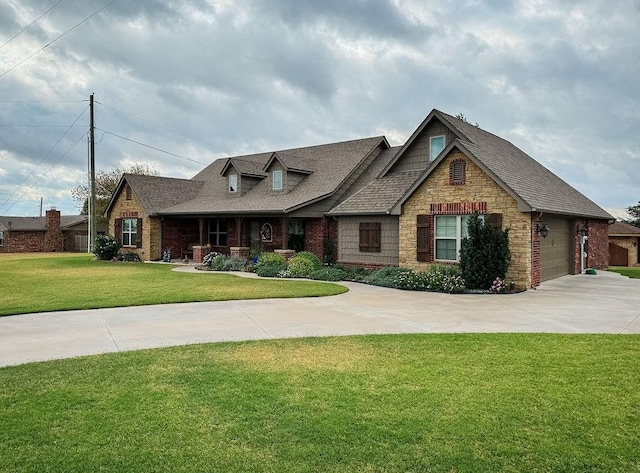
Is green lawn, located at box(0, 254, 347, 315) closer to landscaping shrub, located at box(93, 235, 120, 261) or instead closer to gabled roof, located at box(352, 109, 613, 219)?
gabled roof, located at box(352, 109, 613, 219)

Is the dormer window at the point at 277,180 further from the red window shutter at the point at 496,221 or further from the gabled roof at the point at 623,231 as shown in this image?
the gabled roof at the point at 623,231

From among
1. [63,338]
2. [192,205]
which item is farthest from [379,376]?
[192,205]

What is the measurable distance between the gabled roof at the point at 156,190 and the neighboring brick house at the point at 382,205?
7 centimetres

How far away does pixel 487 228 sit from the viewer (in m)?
15.0

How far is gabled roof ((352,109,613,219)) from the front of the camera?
15.8m

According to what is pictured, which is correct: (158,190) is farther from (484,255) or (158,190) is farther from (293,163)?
(484,255)

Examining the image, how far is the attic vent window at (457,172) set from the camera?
1656cm

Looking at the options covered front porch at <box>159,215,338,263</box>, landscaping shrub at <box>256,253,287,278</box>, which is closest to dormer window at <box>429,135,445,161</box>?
covered front porch at <box>159,215,338,263</box>

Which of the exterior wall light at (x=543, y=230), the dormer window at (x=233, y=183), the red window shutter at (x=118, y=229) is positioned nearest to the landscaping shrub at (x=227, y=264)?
the dormer window at (x=233, y=183)

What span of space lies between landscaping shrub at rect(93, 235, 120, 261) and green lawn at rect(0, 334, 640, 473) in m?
23.1

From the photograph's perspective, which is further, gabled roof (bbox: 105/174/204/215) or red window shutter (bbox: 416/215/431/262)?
gabled roof (bbox: 105/174/204/215)

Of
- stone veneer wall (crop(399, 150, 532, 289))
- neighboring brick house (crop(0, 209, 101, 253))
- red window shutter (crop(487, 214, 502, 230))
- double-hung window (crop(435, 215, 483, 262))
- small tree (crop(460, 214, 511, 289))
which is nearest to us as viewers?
small tree (crop(460, 214, 511, 289))

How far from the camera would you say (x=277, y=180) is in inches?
1004

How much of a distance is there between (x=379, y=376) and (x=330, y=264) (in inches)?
630
